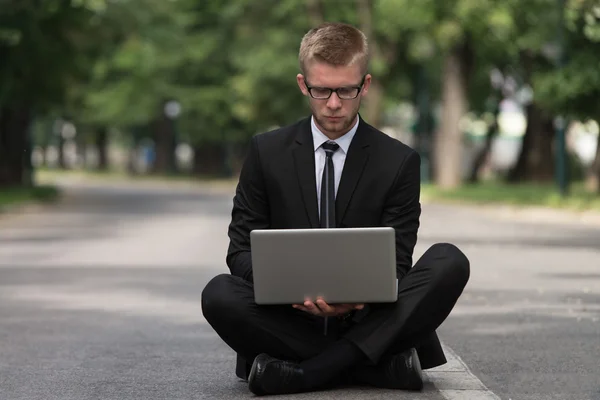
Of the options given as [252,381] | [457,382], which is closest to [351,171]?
[252,381]

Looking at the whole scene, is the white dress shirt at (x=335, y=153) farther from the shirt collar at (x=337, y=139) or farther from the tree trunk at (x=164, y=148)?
the tree trunk at (x=164, y=148)

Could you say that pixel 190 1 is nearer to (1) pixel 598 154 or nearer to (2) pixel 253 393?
(1) pixel 598 154

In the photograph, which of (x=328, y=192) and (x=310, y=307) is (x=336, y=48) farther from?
(x=310, y=307)

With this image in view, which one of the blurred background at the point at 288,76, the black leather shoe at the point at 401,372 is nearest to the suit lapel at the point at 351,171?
the black leather shoe at the point at 401,372

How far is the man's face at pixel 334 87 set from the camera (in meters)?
6.41

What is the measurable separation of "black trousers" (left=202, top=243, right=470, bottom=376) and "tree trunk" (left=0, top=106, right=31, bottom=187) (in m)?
32.8

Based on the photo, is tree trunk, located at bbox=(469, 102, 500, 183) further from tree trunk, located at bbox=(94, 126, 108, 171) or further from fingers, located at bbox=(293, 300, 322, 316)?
fingers, located at bbox=(293, 300, 322, 316)

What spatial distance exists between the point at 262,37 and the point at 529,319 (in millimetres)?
45134

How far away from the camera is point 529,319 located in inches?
412

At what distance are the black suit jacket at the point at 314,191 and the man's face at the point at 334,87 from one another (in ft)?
0.88

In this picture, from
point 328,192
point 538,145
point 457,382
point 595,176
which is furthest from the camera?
point 538,145

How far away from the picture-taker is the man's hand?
6.30 m

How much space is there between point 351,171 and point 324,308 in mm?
765

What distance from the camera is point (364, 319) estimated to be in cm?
665
